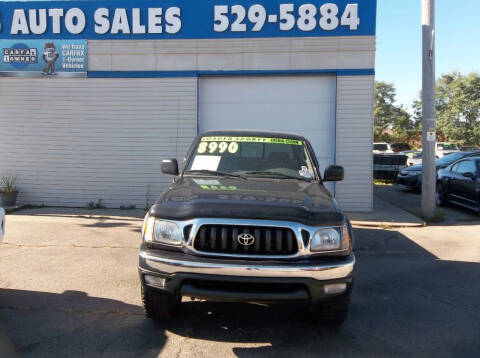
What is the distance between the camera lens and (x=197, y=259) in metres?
3.38

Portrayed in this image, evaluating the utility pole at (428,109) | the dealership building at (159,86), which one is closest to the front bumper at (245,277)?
the utility pole at (428,109)

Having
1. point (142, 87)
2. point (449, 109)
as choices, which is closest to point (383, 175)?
point (142, 87)

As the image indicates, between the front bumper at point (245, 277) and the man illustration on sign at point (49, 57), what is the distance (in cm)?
933

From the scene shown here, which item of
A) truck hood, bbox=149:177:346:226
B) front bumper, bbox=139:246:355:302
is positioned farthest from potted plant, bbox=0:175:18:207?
front bumper, bbox=139:246:355:302

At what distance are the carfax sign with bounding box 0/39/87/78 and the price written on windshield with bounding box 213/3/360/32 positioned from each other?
3.61 meters

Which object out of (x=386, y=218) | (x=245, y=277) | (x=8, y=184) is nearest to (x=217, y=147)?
(x=245, y=277)

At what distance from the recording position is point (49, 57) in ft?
36.3

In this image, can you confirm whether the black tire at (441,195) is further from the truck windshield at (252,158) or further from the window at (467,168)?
the truck windshield at (252,158)

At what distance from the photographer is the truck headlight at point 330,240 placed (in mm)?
3473

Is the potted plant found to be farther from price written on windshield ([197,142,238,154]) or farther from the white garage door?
price written on windshield ([197,142,238,154])

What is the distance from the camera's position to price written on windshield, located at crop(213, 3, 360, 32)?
10.4 m

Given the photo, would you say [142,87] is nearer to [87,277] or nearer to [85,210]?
[85,210]

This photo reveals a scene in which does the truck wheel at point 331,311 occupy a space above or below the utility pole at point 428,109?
below

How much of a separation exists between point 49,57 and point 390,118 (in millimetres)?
46649
